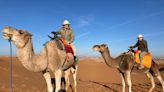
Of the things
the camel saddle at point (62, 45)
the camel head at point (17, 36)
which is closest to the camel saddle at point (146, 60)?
the camel saddle at point (62, 45)

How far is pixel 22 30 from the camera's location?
9258 millimetres

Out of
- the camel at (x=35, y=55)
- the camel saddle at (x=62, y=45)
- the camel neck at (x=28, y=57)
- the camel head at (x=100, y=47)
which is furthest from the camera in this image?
the camel head at (x=100, y=47)

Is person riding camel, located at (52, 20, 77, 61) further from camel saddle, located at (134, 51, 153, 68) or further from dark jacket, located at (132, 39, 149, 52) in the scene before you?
dark jacket, located at (132, 39, 149, 52)

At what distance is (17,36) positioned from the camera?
8.98 m

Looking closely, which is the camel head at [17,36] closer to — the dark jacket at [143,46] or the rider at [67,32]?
the rider at [67,32]

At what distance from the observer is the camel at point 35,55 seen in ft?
29.4

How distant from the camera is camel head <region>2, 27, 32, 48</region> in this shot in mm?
8641

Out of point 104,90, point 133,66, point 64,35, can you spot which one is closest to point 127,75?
point 133,66

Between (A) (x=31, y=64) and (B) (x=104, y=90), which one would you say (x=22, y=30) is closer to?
(A) (x=31, y=64)

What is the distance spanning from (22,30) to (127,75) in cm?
692

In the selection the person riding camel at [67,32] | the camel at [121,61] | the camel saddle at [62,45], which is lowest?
the camel at [121,61]

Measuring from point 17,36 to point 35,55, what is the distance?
111 centimetres

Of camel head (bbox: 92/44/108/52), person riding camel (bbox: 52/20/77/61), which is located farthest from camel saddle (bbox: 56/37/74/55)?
camel head (bbox: 92/44/108/52)

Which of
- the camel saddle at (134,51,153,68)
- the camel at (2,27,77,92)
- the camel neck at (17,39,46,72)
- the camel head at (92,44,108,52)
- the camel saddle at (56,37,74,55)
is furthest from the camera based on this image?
the camel saddle at (134,51,153,68)
